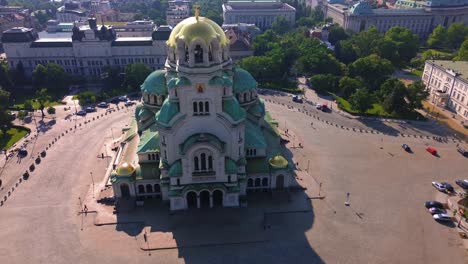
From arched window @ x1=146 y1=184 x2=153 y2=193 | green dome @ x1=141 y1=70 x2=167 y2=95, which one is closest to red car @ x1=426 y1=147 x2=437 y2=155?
green dome @ x1=141 y1=70 x2=167 y2=95

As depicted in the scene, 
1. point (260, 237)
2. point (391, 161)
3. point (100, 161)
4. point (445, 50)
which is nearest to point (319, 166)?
point (391, 161)

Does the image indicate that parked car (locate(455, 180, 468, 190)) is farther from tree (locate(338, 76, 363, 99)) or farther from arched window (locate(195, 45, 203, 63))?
arched window (locate(195, 45, 203, 63))

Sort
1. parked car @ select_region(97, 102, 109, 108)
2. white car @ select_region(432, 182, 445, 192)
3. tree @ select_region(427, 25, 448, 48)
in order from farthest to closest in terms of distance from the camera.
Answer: tree @ select_region(427, 25, 448, 48), parked car @ select_region(97, 102, 109, 108), white car @ select_region(432, 182, 445, 192)

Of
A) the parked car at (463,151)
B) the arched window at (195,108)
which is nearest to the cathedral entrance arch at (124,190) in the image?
the arched window at (195,108)

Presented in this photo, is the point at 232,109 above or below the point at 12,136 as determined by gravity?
above

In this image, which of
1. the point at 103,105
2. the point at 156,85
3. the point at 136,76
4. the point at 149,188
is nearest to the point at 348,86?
the point at 156,85

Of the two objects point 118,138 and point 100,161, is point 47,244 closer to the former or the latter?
point 100,161

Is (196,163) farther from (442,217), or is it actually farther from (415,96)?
(415,96)
